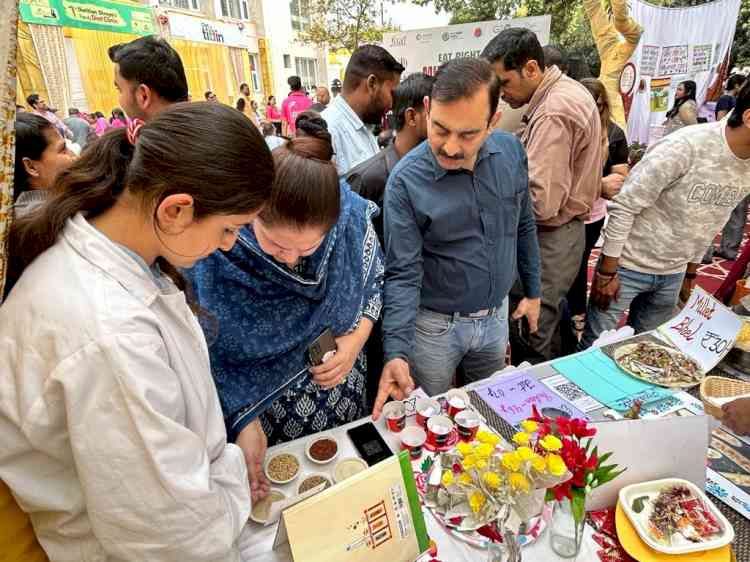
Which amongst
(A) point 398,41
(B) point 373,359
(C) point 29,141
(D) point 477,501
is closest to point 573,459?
(D) point 477,501

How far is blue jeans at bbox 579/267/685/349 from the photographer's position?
1.97 m

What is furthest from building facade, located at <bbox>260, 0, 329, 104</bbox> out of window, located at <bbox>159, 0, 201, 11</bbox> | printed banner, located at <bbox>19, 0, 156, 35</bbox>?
printed banner, located at <bbox>19, 0, 156, 35</bbox>

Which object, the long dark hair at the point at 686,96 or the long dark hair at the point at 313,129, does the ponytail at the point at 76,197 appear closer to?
the long dark hair at the point at 313,129

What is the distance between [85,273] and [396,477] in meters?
0.65

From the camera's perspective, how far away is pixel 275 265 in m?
1.15

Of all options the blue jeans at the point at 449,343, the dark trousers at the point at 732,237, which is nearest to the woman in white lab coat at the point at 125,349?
the blue jeans at the point at 449,343

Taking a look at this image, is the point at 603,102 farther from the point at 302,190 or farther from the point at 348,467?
the point at 348,467

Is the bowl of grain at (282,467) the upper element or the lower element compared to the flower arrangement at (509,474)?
lower

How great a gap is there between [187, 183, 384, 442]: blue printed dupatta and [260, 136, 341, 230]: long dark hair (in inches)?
5.8

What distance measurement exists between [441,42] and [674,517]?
4501mm

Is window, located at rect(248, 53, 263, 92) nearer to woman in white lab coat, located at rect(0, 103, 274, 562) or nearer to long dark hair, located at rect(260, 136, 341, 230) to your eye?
long dark hair, located at rect(260, 136, 341, 230)

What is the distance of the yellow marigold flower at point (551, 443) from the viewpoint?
2.32ft

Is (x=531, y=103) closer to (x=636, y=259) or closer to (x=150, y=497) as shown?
Answer: (x=636, y=259)

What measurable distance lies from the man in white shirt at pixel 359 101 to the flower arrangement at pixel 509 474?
190cm
